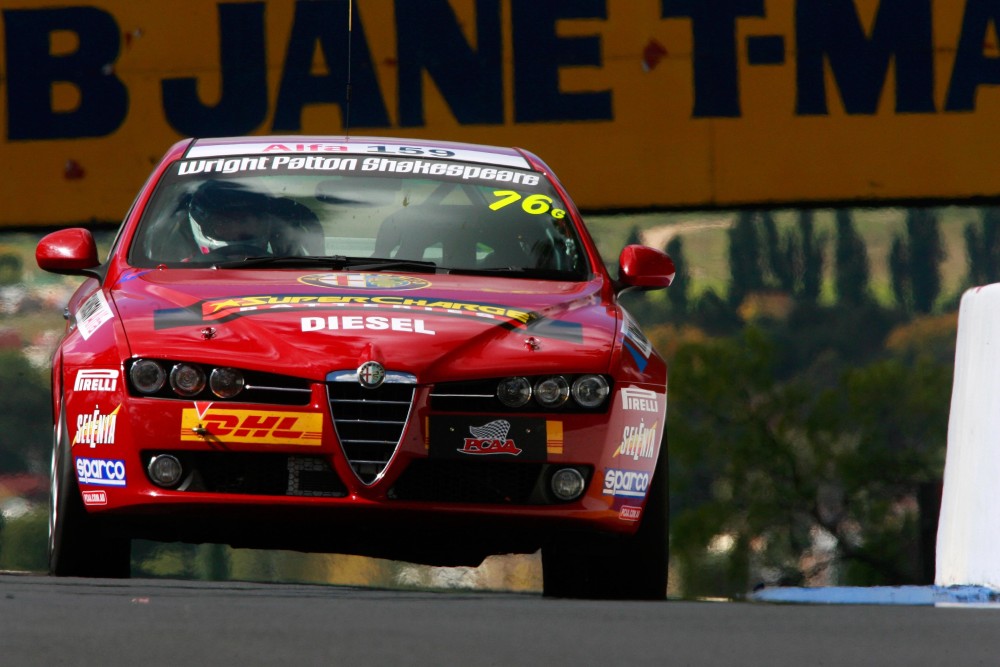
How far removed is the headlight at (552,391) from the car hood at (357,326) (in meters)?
0.03

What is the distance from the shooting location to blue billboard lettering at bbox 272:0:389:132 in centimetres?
1587

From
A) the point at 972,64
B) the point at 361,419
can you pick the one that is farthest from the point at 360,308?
the point at 972,64

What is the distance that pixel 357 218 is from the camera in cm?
762

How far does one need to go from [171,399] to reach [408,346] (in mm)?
681

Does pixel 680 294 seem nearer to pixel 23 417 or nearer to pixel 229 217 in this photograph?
pixel 23 417

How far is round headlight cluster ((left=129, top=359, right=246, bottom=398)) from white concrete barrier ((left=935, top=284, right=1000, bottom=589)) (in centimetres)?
271

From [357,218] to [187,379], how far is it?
4.97 feet

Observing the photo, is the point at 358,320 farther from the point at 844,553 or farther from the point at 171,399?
the point at 844,553

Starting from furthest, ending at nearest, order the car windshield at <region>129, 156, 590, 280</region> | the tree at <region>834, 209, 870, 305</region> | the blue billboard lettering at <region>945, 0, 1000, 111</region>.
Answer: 1. the tree at <region>834, 209, 870, 305</region>
2. the blue billboard lettering at <region>945, 0, 1000, 111</region>
3. the car windshield at <region>129, 156, 590, 280</region>

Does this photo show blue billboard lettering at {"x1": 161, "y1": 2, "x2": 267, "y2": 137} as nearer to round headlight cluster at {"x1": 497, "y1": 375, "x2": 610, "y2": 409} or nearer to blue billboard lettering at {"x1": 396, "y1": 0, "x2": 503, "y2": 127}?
blue billboard lettering at {"x1": 396, "y1": 0, "x2": 503, "y2": 127}

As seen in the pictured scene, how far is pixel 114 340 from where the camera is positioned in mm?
6383

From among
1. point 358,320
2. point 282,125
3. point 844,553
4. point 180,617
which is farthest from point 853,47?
point 844,553

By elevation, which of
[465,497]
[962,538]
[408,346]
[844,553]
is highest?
[408,346]

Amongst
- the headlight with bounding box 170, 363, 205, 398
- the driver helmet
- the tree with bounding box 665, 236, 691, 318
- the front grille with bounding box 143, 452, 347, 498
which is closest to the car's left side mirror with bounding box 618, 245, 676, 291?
the driver helmet
